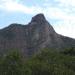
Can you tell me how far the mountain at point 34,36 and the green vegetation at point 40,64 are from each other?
12763mm

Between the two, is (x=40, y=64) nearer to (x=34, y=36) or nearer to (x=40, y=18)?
(x=34, y=36)

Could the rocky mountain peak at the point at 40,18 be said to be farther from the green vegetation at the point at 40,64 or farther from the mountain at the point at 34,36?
Result: the green vegetation at the point at 40,64

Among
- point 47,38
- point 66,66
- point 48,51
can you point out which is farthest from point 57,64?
point 47,38

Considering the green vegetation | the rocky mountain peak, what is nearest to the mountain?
the rocky mountain peak

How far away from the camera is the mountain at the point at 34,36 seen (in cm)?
9279

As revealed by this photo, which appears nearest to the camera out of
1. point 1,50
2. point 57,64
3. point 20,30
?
point 57,64

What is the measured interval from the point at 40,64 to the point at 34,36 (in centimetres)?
3147

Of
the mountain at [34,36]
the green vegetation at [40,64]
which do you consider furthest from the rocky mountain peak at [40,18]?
the green vegetation at [40,64]

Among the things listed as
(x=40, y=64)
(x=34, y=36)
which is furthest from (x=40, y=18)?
(x=40, y=64)

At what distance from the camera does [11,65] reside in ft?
188

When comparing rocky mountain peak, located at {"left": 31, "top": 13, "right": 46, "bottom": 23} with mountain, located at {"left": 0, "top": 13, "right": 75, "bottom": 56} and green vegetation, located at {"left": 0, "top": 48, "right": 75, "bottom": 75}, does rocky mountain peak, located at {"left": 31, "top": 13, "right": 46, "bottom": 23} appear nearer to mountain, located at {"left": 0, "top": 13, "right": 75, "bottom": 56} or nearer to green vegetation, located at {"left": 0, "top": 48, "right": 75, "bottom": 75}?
mountain, located at {"left": 0, "top": 13, "right": 75, "bottom": 56}

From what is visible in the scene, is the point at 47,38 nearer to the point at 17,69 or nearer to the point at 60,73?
the point at 60,73

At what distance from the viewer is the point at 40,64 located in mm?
65188

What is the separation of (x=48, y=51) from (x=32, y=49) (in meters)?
16.6
